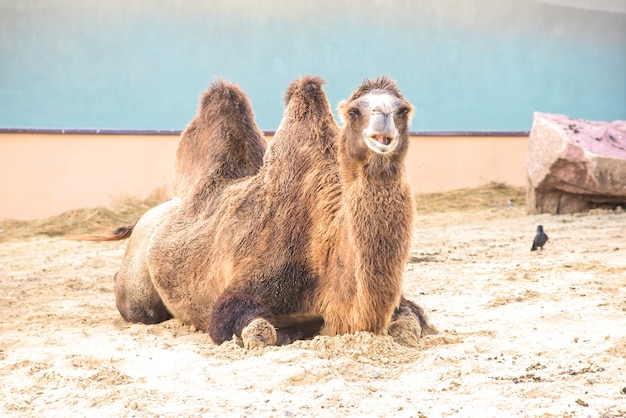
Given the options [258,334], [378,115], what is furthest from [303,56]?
[378,115]

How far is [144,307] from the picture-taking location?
504 cm

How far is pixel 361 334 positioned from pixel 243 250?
84 cm

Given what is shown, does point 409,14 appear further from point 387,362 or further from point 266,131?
point 387,362

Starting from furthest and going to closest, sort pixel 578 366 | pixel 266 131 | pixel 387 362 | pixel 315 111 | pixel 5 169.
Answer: pixel 266 131
pixel 5 169
pixel 315 111
pixel 387 362
pixel 578 366

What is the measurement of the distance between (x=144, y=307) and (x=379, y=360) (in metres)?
2.09

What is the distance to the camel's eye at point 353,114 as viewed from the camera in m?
3.51

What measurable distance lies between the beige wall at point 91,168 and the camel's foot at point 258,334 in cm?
779

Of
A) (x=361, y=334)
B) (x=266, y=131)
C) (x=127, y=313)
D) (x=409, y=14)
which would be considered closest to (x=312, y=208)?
(x=361, y=334)

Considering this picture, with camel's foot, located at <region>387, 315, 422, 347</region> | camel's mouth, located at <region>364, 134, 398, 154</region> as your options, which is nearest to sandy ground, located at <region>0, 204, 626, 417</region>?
camel's foot, located at <region>387, 315, 422, 347</region>

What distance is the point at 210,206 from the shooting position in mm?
4691

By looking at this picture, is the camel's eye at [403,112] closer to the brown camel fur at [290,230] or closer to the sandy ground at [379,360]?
the brown camel fur at [290,230]

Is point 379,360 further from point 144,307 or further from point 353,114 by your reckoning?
point 144,307

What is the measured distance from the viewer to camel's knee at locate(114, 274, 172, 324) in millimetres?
5043

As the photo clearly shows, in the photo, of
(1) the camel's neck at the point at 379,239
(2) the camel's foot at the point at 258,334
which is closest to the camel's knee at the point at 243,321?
A: (2) the camel's foot at the point at 258,334
